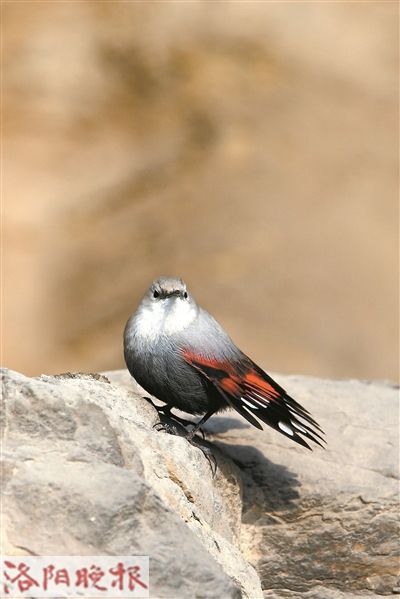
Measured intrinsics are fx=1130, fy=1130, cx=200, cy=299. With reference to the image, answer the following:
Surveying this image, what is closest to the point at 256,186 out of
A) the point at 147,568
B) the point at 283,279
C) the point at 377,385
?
the point at 283,279

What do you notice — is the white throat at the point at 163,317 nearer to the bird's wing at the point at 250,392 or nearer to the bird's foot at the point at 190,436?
the bird's wing at the point at 250,392

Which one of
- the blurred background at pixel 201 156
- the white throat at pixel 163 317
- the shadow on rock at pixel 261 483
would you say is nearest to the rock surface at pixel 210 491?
the shadow on rock at pixel 261 483

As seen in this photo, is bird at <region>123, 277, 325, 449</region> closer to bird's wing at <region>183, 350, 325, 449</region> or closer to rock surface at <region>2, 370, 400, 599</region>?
bird's wing at <region>183, 350, 325, 449</region>

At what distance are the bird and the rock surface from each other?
0.14 meters

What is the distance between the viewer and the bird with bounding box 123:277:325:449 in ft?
15.1

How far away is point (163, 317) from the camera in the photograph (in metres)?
4.72

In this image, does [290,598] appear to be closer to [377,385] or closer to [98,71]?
[377,385]

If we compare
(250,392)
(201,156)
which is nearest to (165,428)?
(250,392)

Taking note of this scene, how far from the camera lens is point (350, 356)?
10.2 meters

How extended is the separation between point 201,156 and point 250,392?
6.73 meters

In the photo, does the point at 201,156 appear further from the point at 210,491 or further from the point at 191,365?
the point at 210,491

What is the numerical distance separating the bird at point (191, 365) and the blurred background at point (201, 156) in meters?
5.67

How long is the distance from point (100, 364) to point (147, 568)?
667 centimetres

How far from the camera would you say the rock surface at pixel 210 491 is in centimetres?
341
